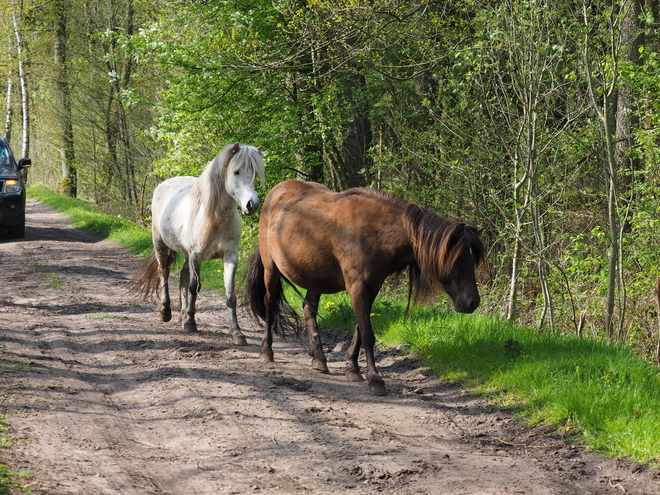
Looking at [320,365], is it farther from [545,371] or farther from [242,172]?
[242,172]

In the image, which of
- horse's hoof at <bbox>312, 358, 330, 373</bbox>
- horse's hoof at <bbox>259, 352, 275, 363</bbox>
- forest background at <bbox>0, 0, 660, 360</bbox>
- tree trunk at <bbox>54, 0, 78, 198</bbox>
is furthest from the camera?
tree trunk at <bbox>54, 0, 78, 198</bbox>

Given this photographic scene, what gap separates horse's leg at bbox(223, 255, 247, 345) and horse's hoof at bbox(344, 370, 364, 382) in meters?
1.69

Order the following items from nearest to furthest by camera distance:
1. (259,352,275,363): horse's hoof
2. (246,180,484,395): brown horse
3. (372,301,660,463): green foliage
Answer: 1. (372,301,660,463): green foliage
2. (246,180,484,395): brown horse
3. (259,352,275,363): horse's hoof

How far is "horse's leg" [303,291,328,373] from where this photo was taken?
6699 millimetres

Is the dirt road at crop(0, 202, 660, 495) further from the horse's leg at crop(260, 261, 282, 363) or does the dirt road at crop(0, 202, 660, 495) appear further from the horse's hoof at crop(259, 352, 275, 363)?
the horse's leg at crop(260, 261, 282, 363)

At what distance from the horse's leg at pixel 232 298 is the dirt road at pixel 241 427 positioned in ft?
0.45

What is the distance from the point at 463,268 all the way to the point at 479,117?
200 inches

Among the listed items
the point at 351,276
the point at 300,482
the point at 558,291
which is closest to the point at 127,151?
the point at 558,291

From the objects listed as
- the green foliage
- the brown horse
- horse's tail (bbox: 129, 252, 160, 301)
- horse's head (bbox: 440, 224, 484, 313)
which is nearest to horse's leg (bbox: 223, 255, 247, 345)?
the brown horse

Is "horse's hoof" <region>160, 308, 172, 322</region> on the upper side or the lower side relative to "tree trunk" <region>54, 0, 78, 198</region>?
lower

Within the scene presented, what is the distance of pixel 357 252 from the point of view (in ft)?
20.4

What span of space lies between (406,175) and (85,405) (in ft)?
26.5

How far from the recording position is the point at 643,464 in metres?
4.10

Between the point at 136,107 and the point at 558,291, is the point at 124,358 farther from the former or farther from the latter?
the point at 136,107
